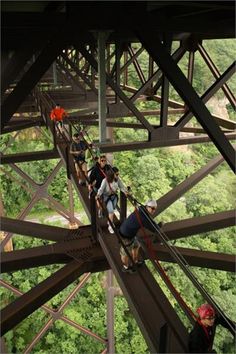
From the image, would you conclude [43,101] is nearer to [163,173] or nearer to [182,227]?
[182,227]

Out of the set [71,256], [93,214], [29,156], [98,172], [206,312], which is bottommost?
[206,312]

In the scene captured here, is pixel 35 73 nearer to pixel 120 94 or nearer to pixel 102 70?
pixel 102 70

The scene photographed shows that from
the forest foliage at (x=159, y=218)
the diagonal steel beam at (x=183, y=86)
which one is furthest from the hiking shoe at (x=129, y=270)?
the forest foliage at (x=159, y=218)

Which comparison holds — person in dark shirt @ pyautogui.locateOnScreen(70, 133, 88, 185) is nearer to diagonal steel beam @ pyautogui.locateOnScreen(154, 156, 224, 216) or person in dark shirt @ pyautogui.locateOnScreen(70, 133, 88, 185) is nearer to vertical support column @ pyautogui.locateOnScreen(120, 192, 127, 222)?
diagonal steel beam @ pyautogui.locateOnScreen(154, 156, 224, 216)

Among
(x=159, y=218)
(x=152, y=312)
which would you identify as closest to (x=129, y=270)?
(x=152, y=312)

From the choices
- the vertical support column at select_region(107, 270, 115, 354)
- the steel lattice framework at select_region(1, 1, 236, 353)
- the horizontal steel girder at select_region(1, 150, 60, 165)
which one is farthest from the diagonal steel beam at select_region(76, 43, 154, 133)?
the vertical support column at select_region(107, 270, 115, 354)

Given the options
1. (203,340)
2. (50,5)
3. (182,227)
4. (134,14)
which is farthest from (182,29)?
(203,340)
